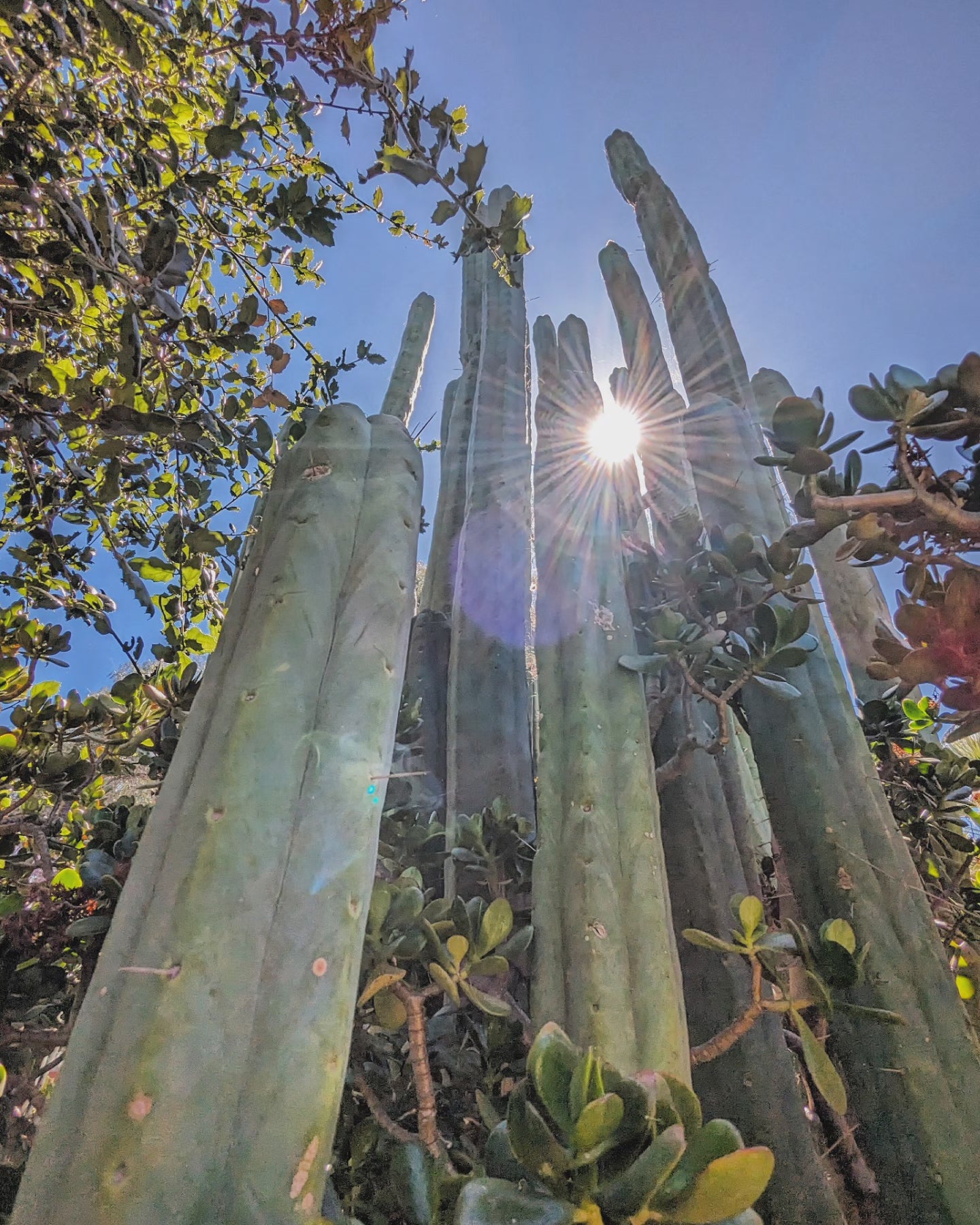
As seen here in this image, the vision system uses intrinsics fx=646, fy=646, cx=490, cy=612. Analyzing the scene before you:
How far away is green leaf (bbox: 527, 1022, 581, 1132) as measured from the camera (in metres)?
0.80

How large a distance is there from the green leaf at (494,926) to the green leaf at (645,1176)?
56 cm

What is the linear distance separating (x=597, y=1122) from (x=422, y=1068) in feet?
1.84

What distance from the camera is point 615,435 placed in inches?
122

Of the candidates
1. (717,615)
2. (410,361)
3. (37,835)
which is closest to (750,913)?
(717,615)

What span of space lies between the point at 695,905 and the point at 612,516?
4.20 feet

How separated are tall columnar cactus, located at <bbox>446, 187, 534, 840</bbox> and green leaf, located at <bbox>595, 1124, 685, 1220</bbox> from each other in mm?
1315

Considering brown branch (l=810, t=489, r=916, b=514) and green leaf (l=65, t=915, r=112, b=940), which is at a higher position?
brown branch (l=810, t=489, r=916, b=514)

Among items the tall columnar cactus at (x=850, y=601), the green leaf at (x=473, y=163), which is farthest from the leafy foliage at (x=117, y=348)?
the tall columnar cactus at (x=850, y=601)

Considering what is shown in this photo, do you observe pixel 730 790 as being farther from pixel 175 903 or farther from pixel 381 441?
pixel 175 903

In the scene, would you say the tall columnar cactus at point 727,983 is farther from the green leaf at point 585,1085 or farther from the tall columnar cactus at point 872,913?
the green leaf at point 585,1085

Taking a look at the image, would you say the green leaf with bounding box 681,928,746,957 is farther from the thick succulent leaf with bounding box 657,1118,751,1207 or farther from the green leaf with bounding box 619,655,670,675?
the green leaf with bounding box 619,655,670,675

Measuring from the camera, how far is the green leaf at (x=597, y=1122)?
0.73 m

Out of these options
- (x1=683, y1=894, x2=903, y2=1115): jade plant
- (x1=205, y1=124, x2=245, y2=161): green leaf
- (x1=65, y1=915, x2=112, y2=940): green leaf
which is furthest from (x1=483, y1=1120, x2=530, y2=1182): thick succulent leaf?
(x1=205, y1=124, x2=245, y2=161): green leaf

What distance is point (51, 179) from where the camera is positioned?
1.67m
